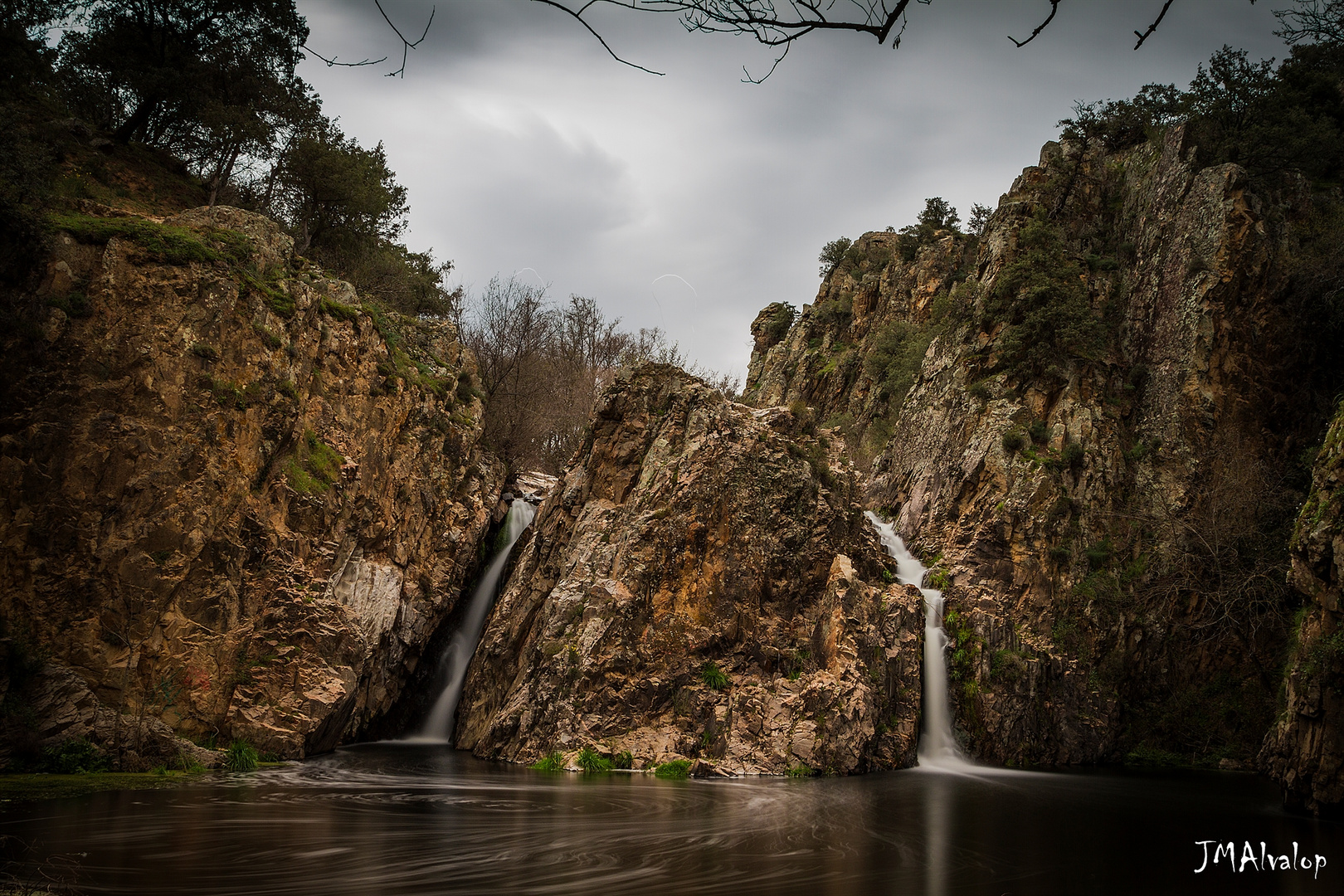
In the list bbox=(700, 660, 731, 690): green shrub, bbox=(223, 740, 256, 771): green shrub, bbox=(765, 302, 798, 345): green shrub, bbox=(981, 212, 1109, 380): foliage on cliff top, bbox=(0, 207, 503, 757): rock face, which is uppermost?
bbox=(765, 302, 798, 345): green shrub

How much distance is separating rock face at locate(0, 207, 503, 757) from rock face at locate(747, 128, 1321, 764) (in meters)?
13.5

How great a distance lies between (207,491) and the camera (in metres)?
16.3

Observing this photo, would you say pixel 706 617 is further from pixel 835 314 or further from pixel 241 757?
pixel 835 314

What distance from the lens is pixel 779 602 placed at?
20141mm

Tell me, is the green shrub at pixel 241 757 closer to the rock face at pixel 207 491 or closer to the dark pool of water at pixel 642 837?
the rock face at pixel 207 491

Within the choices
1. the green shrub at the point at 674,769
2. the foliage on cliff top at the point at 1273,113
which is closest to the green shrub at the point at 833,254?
the foliage on cliff top at the point at 1273,113

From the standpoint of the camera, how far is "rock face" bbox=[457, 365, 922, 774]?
18.1 meters

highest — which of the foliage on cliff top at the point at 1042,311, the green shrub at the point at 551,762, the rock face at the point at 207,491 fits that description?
the foliage on cliff top at the point at 1042,311

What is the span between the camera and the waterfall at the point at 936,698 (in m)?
20.5

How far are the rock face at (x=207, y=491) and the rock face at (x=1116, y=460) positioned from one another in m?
13.5

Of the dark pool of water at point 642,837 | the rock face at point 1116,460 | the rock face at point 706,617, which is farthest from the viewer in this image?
the rock face at point 1116,460

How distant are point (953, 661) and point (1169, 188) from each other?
20100mm
